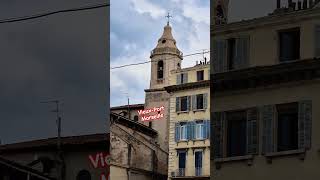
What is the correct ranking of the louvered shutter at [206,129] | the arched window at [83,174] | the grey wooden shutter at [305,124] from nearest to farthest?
the grey wooden shutter at [305,124], the louvered shutter at [206,129], the arched window at [83,174]

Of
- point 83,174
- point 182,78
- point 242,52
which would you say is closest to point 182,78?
point 182,78

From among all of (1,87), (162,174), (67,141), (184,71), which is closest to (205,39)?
(184,71)

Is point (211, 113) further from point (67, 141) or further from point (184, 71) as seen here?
point (67, 141)

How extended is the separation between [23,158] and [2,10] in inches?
14.4

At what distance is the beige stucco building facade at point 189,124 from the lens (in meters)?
0.76

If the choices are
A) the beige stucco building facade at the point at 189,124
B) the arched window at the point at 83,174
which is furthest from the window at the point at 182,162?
the arched window at the point at 83,174

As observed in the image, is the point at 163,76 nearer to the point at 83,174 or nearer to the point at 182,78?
the point at 182,78

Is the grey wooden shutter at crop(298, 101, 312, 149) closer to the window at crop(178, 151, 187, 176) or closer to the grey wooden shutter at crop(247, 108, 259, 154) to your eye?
the grey wooden shutter at crop(247, 108, 259, 154)

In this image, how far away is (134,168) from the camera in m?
0.88

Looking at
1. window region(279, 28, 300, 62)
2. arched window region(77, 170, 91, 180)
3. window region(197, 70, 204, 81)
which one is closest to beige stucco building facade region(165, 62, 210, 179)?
window region(197, 70, 204, 81)

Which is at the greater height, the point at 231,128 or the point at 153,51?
the point at 153,51

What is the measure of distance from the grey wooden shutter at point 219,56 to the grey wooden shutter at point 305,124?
0.13 meters

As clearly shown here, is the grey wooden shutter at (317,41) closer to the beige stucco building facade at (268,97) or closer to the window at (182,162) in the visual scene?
the beige stucco building facade at (268,97)

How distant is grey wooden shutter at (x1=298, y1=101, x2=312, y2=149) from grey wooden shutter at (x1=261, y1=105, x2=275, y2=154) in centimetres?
3
